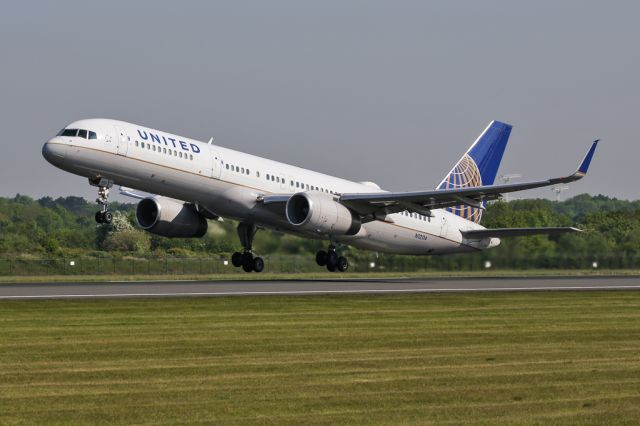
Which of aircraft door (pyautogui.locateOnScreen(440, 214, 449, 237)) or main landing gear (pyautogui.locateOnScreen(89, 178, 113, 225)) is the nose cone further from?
aircraft door (pyautogui.locateOnScreen(440, 214, 449, 237))

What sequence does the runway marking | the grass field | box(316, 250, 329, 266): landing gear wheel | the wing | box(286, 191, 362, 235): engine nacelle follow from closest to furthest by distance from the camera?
the grass field → the runway marking → box(286, 191, 362, 235): engine nacelle → the wing → box(316, 250, 329, 266): landing gear wheel

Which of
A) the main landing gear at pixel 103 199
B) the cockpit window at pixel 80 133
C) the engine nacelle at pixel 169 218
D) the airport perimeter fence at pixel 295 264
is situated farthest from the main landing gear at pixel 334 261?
the cockpit window at pixel 80 133

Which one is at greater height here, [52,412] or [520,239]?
[520,239]

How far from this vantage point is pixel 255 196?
139 feet

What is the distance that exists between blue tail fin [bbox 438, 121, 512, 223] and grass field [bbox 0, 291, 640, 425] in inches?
1009

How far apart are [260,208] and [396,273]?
1459 centimetres

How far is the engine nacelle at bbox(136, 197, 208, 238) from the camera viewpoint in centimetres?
4534

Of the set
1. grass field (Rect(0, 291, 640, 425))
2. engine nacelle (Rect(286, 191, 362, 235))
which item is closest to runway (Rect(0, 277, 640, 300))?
engine nacelle (Rect(286, 191, 362, 235))

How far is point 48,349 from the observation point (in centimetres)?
1838

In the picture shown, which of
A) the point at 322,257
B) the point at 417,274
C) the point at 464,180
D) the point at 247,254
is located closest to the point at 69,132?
the point at 247,254

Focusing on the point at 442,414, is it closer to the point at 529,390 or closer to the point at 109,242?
the point at 529,390

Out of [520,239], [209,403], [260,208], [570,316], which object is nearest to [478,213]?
[520,239]

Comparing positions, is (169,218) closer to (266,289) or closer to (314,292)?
(266,289)

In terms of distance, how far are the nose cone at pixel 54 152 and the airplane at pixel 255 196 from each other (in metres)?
0.05
